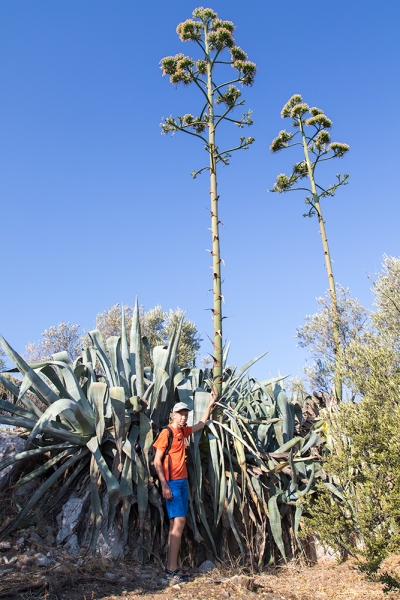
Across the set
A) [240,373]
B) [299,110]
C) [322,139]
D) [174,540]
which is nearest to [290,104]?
[299,110]

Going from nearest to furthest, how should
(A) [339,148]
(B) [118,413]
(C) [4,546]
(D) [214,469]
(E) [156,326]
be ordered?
(C) [4,546], (B) [118,413], (D) [214,469], (A) [339,148], (E) [156,326]

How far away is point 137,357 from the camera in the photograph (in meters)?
5.68

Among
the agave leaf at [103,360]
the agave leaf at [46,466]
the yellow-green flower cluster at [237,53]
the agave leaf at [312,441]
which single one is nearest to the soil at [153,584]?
the agave leaf at [46,466]

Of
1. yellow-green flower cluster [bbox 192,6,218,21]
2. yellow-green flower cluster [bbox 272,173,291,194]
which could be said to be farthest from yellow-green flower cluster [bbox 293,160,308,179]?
yellow-green flower cluster [bbox 192,6,218,21]

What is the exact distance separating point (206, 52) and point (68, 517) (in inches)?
268

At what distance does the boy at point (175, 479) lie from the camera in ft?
14.9

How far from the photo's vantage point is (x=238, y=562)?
4.89 metres

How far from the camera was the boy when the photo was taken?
14.9ft

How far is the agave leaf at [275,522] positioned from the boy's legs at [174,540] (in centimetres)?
107

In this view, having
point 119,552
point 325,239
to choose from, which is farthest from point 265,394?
point 325,239

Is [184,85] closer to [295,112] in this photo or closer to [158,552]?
[158,552]

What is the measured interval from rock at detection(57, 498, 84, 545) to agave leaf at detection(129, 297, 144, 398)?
1.26 meters

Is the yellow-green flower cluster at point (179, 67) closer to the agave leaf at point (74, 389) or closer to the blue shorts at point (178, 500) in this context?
the agave leaf at point (74, 389)

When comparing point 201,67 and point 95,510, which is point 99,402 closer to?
point 95,510
